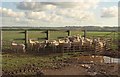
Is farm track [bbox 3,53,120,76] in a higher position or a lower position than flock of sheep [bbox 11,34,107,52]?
lower

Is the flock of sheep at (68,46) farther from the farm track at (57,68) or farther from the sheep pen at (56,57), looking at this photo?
the farm track at (57,68)

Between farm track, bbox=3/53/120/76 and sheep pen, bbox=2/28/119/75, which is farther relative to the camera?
sheep pen, bbox=2/28/119/75

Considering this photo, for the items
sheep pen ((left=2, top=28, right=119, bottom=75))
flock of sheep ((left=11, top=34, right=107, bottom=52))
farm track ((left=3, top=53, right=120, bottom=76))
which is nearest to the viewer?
farm track ((left=3, top=53, right=120, bottom=76))

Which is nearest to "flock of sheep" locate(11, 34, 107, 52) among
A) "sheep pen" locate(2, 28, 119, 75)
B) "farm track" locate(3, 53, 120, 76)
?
"sheep pen" locate(2, 28, 119, 75)

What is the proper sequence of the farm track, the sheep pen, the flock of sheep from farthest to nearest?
the flock of sheep
the sheep pen
the farm track

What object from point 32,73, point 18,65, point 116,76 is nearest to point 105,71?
point 116,76

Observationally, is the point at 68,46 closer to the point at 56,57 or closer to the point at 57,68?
the point at 56,57

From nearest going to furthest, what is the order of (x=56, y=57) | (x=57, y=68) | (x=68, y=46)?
(x=57, y=68), (x=56, y=57), (x=68, y=46)

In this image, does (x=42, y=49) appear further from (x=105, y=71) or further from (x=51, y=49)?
(x=105, y=71)

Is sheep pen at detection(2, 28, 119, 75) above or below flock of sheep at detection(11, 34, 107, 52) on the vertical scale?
below

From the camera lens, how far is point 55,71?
7.75 metres

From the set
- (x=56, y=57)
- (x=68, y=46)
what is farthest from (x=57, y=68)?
(x=68, y=46)

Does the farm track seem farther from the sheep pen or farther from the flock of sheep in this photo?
the flock of sheep

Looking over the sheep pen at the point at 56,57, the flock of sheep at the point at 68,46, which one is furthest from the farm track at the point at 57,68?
the flock of sheep at the point at 68,46
